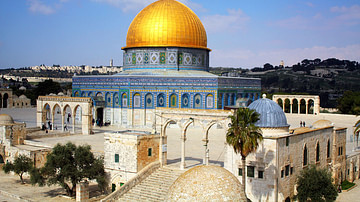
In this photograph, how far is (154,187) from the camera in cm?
1694

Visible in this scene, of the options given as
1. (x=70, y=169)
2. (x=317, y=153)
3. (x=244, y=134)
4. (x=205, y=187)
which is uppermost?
(x=244, y=134)

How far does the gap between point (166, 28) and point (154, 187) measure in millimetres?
21650

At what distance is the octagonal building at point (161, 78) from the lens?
1316 inches

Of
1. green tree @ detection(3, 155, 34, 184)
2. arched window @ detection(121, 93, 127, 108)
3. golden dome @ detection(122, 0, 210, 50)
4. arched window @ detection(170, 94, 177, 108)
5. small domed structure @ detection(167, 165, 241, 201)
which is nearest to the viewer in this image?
small domed structure @ detection(167, 165, 241, 201)

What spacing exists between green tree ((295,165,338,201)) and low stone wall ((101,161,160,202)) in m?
5.89

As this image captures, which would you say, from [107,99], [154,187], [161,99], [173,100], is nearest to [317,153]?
[154,187]

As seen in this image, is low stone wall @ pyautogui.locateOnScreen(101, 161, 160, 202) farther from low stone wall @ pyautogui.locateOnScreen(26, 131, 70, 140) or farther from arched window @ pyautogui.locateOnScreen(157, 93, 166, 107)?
arched window @ pyautogui.locateOnScreen(157, 93, 166, 107)

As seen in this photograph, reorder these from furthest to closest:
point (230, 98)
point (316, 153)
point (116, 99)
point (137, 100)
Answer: point (230, 98), point (116, 99), point (137, 100), point (316, 153)

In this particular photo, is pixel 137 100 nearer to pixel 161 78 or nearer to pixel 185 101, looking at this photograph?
pixel 161 78

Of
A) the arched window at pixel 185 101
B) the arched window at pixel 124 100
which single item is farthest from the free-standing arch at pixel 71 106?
the arched window at pixel 185 101

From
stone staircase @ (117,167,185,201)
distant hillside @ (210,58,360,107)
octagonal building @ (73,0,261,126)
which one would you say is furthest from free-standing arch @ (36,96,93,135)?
distant hillside @ (210,58,360,107)

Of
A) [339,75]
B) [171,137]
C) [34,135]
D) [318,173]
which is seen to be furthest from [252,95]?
[339,75]

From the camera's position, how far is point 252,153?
15859mm

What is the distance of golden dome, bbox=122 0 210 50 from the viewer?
3650 cm
